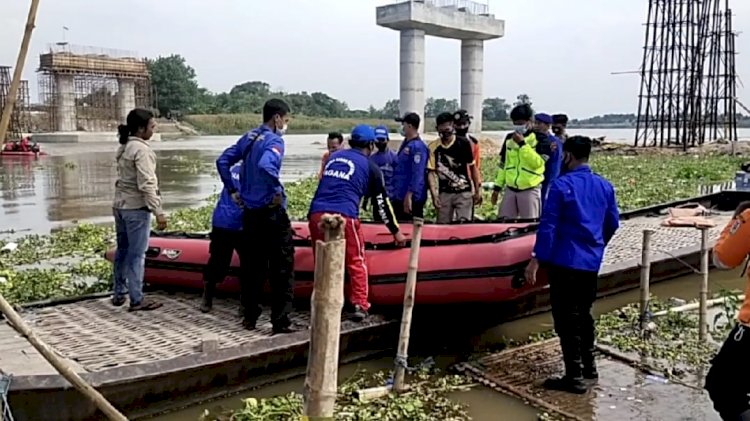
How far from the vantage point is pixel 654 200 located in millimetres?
13648

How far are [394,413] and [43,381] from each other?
6.60 ft

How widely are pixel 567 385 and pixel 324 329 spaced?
2.70m

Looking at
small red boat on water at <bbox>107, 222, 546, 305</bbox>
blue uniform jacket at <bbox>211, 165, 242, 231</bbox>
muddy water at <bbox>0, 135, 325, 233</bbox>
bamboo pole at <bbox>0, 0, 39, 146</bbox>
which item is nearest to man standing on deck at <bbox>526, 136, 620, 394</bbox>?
small red boat on water at <bbox>107, 222, 546, 305</bbox>

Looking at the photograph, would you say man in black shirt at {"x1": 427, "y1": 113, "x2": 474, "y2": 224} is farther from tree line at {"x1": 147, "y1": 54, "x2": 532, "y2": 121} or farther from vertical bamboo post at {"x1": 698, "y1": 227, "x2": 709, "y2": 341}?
tree line at {"x1": 147, "y1": 54, "x2": 532, "y2": 121}

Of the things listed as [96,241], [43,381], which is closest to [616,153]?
[96,241]

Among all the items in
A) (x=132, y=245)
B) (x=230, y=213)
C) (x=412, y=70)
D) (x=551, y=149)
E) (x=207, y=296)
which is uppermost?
(x=412, y=70)

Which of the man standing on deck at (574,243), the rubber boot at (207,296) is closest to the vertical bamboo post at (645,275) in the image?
the man standing on deck at (574,243)

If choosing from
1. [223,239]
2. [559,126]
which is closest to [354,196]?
[223,239]

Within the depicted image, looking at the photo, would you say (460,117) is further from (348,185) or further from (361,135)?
(348,185)

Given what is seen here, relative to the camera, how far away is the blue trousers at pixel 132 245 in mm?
5488

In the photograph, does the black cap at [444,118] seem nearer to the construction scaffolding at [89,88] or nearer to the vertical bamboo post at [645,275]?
the vertical bamboo post at [645,275]

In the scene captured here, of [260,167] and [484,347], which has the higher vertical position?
[260,167]

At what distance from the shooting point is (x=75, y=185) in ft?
61.8

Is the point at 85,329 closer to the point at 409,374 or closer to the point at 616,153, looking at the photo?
the point at 409,374
